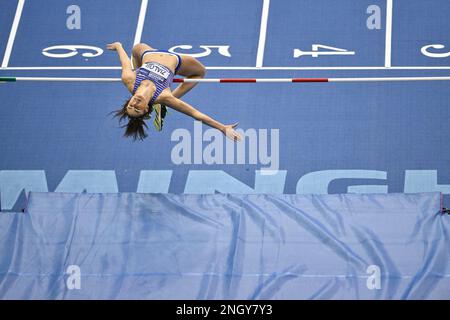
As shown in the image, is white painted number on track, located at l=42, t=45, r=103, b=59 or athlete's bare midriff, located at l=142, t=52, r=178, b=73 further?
white painted number on track, located at l=42, t=45, r=103, b=59

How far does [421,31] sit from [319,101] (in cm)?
150

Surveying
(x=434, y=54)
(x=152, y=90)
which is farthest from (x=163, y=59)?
(x=434, y=54)

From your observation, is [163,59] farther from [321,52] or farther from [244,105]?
[321,52]

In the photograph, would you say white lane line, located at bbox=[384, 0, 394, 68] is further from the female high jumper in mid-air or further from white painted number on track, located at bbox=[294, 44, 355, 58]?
the female high jumper in mid-air

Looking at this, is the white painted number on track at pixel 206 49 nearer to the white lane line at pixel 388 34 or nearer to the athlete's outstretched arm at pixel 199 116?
the white lane line at pixel 388 34

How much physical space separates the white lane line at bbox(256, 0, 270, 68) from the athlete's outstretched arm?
8.25ft

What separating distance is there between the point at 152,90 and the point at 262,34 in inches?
119

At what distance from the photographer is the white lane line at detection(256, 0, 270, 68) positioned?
11656 millimetres

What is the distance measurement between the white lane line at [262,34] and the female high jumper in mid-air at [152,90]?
1.88 meters

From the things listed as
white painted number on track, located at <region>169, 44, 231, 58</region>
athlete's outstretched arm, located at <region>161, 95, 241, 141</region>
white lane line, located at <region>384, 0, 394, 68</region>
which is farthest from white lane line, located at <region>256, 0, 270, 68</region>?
athlete's outstretched arm, located at <region>161, 95, 241, 141</region>

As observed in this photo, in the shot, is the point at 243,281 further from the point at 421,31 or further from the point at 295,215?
the point at 421,31

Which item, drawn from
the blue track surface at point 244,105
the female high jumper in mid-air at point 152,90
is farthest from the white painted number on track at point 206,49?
the female high jumper in mid-air at point 152,90

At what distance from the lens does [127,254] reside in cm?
897
